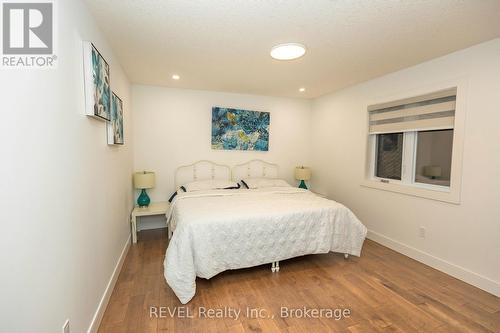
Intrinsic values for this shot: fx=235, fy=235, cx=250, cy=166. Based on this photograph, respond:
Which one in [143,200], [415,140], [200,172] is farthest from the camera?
[200,172]

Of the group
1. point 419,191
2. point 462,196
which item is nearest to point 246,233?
point 419,191

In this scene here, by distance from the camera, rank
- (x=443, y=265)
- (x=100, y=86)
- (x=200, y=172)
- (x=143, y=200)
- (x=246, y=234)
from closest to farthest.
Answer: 1. (x=100, y=86)
2. (x=246, y=234)
3. (x=443, y=265)
4. (x=143, y=200)
5. (x=200, y=172)

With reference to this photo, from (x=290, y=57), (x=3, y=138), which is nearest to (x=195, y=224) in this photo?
(x=3, y=138)

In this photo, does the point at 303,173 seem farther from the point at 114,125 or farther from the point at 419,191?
the point at 114,125

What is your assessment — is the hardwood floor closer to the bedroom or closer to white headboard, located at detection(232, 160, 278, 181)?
the bedroom

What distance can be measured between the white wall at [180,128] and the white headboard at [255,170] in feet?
0.32

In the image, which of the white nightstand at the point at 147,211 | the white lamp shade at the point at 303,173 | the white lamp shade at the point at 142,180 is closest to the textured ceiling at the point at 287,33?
the white lamp shade at the point at 142,180

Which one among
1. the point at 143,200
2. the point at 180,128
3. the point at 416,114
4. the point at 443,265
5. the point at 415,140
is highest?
the point at 416,114

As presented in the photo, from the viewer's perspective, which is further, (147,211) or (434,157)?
(147,211)

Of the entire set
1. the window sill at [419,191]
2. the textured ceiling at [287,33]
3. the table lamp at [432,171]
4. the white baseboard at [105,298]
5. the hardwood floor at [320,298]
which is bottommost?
the hardwood floor at [320,298]

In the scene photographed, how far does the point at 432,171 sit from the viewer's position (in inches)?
113

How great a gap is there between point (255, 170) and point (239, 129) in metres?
0.83

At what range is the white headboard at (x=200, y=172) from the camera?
4.02 m

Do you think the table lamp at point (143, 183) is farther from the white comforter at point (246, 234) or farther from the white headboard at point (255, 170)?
Answer: the white headboard at point (255, 170)
